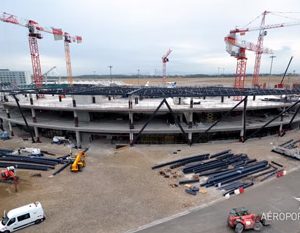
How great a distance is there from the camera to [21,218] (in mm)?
19250

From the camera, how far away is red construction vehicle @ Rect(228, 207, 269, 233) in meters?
18.1

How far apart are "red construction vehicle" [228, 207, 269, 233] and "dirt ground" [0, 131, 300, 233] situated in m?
A: 4.45

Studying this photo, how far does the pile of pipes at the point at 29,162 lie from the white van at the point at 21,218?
12382 mm

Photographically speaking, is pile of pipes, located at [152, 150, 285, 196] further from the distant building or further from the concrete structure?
the distant building

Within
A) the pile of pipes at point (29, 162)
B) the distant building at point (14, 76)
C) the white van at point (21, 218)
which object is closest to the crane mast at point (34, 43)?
the pile of pipes at point (29, 162)

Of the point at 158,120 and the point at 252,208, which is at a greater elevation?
the point at 158,120

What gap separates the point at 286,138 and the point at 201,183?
29.3m

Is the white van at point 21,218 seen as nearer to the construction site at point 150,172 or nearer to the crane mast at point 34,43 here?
the construction site at point 150,172

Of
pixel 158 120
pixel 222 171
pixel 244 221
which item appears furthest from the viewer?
pixel 158 120

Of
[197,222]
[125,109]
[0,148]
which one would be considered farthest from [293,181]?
Result: [0,148]

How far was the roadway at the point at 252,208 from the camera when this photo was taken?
1875cm

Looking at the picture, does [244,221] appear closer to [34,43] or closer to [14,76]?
[34,43]

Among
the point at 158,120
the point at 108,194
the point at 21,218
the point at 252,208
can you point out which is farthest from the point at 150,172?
the point at 158,120

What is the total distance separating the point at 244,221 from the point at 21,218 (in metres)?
19.7
